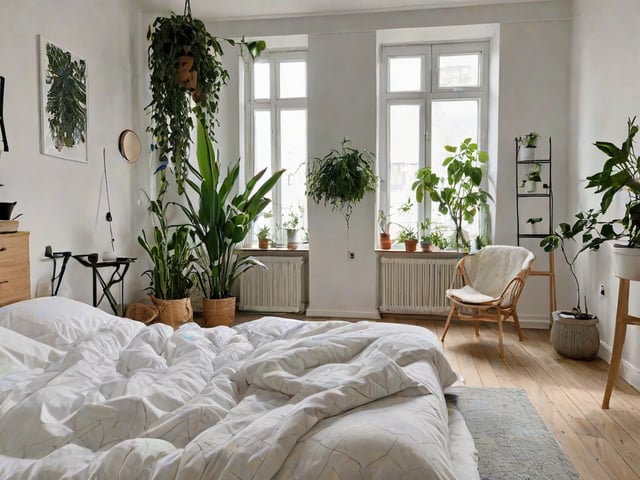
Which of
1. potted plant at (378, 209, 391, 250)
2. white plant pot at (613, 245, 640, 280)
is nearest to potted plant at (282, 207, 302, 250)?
potted plant at (378, 209, 391, 250)

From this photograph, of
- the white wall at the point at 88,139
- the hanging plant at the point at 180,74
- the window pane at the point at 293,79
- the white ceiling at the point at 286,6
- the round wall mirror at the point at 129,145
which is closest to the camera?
the white wall at the point at 88,139

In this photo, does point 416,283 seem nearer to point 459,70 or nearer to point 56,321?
point 459,70

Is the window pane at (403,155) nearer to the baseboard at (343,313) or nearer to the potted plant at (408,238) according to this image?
the potted plant at (408,238)

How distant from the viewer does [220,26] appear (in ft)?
14.8

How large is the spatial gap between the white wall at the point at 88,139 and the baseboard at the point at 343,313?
66.3 inches

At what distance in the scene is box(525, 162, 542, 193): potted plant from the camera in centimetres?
397

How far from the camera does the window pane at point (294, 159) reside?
16.0 ft

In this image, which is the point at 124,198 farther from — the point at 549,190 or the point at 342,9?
the point at 549,190

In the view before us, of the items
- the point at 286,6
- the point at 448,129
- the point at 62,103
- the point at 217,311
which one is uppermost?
the point at 286,6

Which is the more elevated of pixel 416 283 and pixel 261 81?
pixel 261 81

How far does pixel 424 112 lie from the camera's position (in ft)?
15.3

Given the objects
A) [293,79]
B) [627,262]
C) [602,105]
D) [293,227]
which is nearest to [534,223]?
[602,105]

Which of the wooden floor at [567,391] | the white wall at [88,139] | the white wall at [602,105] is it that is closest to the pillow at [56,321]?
the white wall at [88,139]

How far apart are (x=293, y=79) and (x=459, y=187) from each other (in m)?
2.13
